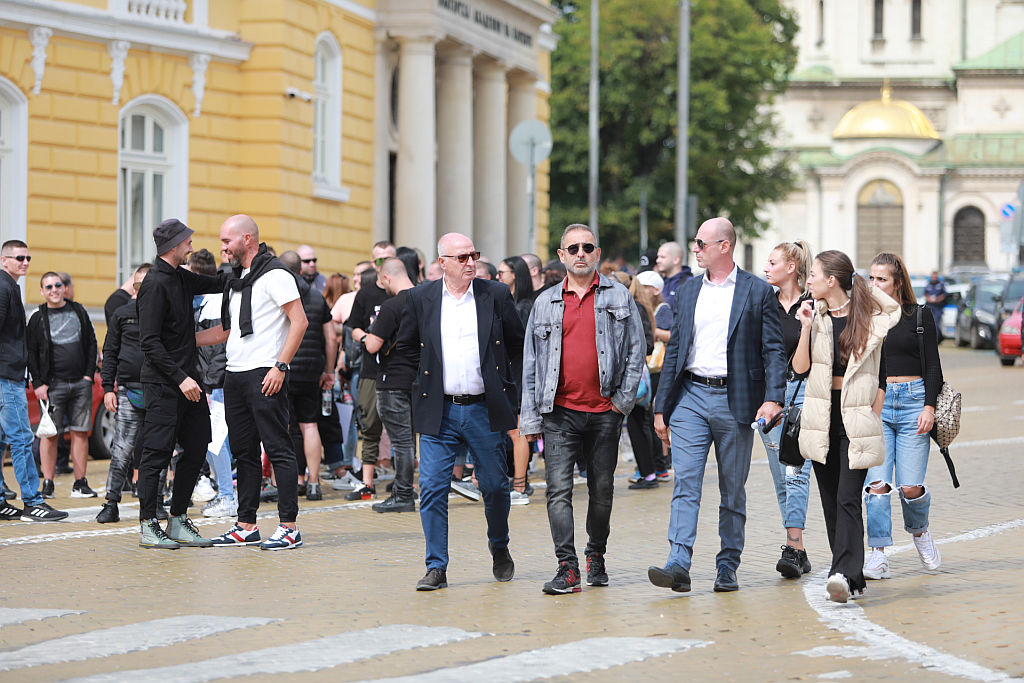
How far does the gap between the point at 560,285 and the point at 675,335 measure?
0.67m

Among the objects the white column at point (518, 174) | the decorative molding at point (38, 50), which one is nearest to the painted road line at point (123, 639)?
the decorative molding at point (38, 50)

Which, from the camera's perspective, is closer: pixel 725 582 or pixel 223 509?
pixel 725 582

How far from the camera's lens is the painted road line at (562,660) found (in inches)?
283

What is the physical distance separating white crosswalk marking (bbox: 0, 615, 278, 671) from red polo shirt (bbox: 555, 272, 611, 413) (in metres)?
2.03

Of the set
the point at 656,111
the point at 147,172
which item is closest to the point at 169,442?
the point at 147,172

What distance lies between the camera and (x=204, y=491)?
14.1 meters

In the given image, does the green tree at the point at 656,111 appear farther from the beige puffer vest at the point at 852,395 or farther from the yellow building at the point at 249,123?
the beige puffer vest at the point at 852,395

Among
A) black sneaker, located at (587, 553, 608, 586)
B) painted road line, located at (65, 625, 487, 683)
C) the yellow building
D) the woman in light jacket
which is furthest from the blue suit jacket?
the yellow building

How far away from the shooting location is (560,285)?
31.4 feet

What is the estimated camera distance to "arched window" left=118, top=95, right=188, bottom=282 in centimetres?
→ 2248

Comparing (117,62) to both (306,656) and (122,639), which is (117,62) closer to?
(122,639)

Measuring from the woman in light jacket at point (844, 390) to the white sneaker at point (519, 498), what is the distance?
15.3 ft

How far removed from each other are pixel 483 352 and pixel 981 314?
Answer: 34.0m

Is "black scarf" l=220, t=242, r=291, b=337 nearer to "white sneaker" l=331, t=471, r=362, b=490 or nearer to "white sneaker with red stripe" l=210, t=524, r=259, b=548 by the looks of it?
"white sneaker with red stripe" l=210, t=524, r=259, b=548
